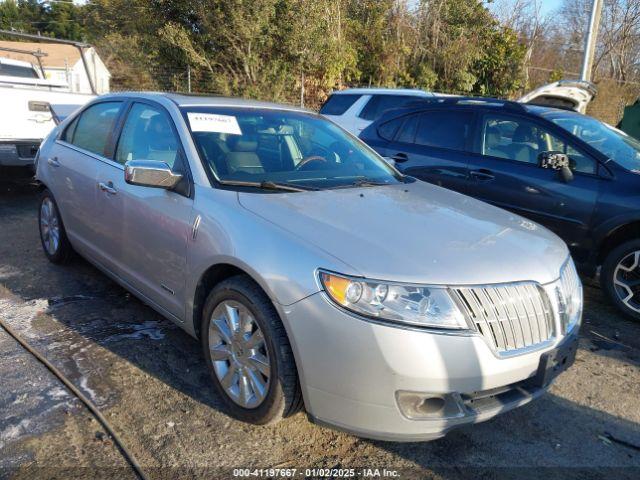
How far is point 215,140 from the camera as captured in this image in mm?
3426

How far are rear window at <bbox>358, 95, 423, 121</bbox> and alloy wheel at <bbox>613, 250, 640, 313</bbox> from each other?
4616 millimetres

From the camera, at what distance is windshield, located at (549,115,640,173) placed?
4891 mm

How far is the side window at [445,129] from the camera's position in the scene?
573 cm

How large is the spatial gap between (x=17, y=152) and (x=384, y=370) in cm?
659

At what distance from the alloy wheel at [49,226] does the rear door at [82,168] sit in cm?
22

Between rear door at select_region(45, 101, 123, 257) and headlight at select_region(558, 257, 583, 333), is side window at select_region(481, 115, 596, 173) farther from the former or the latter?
rear door at select_region(45, 101, 123, 257)

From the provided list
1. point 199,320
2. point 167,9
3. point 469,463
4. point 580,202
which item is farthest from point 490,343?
point 167,9

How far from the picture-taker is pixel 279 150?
11.9 feet

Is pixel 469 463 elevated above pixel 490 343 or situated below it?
below

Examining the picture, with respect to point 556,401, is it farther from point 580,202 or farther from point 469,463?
point 580,202

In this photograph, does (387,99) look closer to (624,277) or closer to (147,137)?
(624,277)

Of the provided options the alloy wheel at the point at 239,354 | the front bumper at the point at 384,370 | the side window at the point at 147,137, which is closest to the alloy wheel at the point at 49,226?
the side window at the point at 147,137

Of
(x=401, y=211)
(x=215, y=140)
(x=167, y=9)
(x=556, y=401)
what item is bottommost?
(x=556, y=401)

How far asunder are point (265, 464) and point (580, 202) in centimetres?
360
